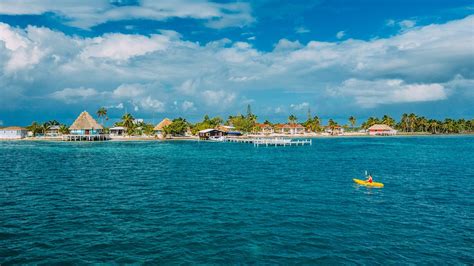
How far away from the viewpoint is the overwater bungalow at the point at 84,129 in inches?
4444

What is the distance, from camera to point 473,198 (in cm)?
2694

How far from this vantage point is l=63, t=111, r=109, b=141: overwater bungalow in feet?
370

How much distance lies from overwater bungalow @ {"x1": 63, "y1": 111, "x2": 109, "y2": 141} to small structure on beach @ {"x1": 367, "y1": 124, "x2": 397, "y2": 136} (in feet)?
451

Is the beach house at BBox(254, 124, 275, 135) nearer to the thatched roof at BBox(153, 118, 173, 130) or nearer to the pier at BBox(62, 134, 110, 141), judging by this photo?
the thatched roof at BBox(153, 118, 173, 130)

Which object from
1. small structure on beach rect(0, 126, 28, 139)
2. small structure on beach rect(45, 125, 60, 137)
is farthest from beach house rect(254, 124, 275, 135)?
small structure on beach rect(0, 126, 28, 139)

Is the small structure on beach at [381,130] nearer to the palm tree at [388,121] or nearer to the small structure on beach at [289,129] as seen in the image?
the palm tree at [388,121]

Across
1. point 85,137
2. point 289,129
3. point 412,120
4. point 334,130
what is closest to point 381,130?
point 334,130

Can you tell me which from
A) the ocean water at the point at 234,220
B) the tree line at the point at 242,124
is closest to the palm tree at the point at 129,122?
the tree line at the point at 242,124

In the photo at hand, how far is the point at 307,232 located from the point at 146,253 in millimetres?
8563

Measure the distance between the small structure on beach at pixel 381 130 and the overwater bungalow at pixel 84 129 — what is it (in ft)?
451

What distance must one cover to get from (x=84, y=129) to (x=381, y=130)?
14500 cm

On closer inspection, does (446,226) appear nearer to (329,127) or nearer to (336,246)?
(336,246)

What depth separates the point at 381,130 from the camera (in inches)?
7082

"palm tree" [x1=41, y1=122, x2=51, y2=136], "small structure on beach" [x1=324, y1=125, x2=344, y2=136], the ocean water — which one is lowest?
the ocean water
